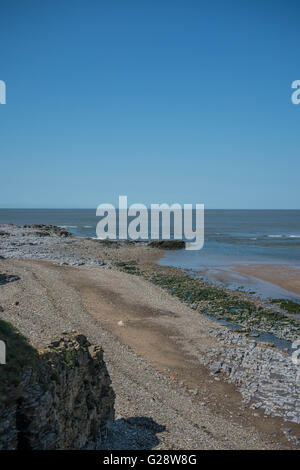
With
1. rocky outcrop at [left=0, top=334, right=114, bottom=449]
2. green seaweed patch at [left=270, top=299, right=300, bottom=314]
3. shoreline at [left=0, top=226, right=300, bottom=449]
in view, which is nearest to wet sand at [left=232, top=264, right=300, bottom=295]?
green seaweed patch at [left=270, top=299, right=300, bottom=314]

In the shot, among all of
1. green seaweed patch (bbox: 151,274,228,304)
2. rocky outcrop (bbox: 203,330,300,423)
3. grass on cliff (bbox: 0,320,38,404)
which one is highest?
grass on cliff (bbox: 0,320,38,404)

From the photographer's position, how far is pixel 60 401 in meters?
8.58

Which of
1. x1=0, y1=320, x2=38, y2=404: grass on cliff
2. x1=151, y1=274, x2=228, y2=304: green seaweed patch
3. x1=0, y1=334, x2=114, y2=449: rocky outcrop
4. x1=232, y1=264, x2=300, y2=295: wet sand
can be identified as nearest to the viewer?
x1=0, y1=320, x2=38, y2=404: grass on cliff

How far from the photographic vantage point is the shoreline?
13.8 m

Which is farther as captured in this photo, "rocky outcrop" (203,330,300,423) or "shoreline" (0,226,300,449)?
"rocky outcrop" (203,330,300,423)

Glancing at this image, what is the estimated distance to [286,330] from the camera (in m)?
24.7

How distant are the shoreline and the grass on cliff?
3.08 metres

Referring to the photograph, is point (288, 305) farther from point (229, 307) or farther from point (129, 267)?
point (129, 267)

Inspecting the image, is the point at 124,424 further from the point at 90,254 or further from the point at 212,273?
the point at 90,254

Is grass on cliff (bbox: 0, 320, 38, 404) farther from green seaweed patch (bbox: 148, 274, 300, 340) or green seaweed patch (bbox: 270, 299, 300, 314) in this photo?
green seaweed patch (bbox: 270, 299, 300, 314)

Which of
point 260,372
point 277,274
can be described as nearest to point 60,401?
point 260,372

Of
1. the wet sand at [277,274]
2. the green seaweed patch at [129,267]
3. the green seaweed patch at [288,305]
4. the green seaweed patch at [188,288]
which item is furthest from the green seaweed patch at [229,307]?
the wet sand at [277,274]

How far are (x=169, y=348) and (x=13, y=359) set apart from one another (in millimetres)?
14471
